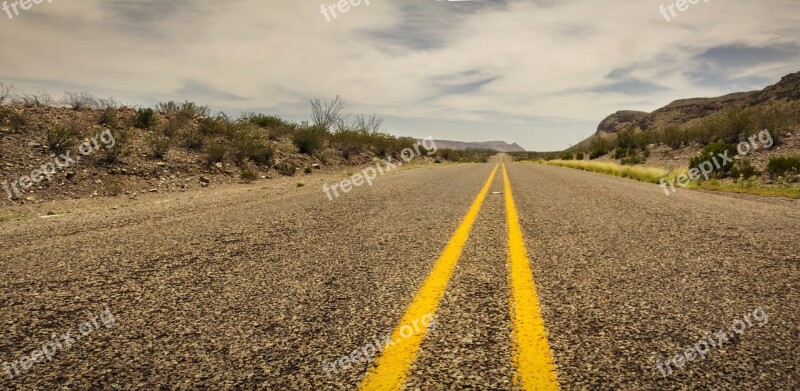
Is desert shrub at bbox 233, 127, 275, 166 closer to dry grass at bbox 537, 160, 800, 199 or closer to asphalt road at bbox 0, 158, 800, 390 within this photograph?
asphalt road at bbox 0, 158, 800, 390

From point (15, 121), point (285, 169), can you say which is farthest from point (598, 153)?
point (15, 121)

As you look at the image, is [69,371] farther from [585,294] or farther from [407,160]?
[407,160]

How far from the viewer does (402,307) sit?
219cm

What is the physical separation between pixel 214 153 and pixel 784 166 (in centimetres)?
1835

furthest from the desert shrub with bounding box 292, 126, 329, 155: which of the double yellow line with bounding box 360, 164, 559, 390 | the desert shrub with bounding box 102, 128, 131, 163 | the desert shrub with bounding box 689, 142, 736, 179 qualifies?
the double yellow line with bounding box 360, 164, 559, 390

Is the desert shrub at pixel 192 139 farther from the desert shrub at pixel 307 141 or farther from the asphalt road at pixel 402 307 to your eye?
the asphalt road at pixel 402 307

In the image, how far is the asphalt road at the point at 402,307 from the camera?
1.58m

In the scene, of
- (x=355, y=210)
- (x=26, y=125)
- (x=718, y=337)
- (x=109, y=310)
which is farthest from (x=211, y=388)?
(x=26, y=125)

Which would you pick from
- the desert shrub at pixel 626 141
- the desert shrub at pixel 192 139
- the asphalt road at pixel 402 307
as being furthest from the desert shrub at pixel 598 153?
the asphalt road at pixel 402 307

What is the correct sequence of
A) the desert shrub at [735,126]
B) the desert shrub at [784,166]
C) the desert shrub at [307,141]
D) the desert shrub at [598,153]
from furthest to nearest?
the desert shrub at [598,153], the desert shrub at [735,126], the desert shrub at [307,141], the desert shrub at [784,166]

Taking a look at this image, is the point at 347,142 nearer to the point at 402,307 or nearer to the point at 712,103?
the point at 402,307

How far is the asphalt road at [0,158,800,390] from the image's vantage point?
62.2 inches

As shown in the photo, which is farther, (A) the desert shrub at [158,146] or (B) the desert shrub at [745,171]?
(B) the desert shrub at [745,171]

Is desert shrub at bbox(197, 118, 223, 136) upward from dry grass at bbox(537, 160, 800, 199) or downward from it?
upward
